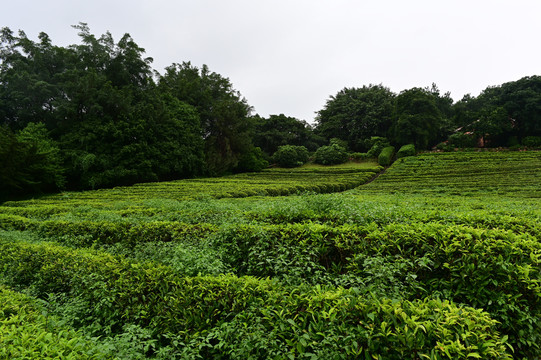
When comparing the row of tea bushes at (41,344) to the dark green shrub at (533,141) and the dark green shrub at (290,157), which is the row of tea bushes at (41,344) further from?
the dark green shrub at (533,141)

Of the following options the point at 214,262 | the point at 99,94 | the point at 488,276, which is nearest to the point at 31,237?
the point at 214,262

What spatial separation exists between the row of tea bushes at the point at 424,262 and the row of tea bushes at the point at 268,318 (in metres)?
0.26

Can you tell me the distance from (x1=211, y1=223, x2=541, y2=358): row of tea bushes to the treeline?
2291 cm

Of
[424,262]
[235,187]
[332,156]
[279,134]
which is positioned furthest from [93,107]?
[332,156]

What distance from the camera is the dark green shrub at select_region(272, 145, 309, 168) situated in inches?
1769

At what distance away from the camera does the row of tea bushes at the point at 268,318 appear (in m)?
2.00

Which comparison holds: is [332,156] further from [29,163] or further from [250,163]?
[29,163]

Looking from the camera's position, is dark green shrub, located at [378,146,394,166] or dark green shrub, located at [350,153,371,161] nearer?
dark green shrub, located at [378,146,394,166]

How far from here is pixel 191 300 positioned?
2912mm

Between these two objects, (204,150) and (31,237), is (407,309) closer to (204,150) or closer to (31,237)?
(31,237)

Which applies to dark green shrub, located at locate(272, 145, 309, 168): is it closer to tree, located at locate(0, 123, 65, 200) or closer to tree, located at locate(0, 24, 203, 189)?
tree, located at locate(0, 24, 203, 189)

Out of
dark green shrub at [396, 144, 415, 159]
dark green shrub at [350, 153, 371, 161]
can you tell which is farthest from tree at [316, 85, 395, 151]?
dark green shrub at [396, 144, 415, 159]

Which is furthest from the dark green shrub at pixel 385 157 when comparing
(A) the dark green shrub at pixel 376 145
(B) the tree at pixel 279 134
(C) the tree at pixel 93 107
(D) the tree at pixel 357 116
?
(C) the tree at pixel 93 107

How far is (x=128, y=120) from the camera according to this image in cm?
2711
